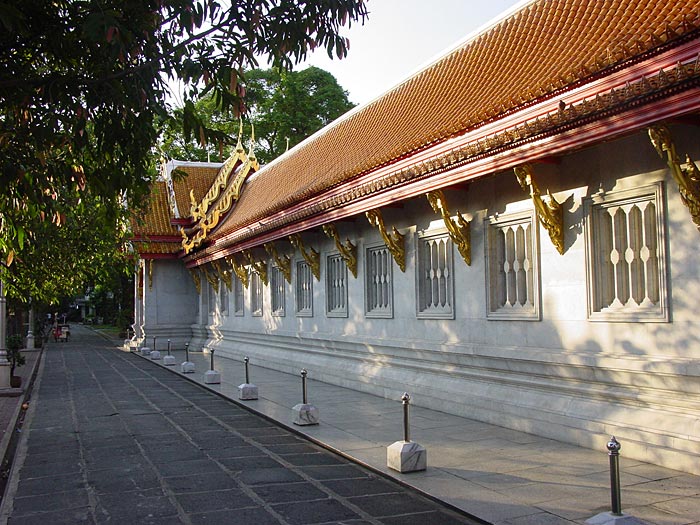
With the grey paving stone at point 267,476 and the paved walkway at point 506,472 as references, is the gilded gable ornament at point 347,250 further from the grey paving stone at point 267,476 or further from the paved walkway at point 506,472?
the grey paving stone at point 267,476

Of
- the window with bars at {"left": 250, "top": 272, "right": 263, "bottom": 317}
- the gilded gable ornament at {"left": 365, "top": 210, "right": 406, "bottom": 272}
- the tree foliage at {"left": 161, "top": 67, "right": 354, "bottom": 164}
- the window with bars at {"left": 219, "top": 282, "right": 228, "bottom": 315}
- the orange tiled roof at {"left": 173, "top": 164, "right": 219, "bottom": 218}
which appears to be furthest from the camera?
the tree foliage at {"left": 161, "top": 67, "right": 354, "bottom": 164}

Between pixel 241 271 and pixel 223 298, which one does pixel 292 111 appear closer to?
pixel 223 298

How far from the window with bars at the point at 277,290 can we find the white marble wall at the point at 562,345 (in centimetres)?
595

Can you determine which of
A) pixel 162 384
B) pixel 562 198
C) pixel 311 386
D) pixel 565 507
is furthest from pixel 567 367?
pixel 162 384

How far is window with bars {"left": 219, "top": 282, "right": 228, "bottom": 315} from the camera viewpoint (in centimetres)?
2651

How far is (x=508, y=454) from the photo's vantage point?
8406 mm

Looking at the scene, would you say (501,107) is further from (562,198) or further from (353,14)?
(353,14)

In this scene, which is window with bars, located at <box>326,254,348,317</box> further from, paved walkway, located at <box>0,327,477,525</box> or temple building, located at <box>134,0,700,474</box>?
paved walkway, located at <box>0,327,477,525</box>

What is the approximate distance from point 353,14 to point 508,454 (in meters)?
5.16

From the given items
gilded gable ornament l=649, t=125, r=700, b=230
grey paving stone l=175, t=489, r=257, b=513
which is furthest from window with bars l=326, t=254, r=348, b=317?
gilded gable ornament l=649, t=125, r=700, b=230

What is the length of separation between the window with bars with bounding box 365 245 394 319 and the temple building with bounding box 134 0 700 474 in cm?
5

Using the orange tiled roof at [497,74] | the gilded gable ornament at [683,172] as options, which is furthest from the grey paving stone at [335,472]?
the orange tiled roof at [497,74]

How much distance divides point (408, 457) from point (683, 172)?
4.10 metres

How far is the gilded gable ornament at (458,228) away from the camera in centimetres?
1123
